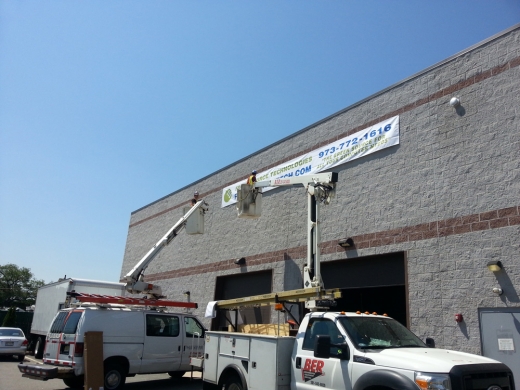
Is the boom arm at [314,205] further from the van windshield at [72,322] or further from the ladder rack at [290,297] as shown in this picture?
the van windshield at [72,322]

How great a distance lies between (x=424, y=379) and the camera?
544 cm

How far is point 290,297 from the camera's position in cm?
876

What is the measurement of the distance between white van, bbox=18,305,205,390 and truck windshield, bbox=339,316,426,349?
6640 millimetres

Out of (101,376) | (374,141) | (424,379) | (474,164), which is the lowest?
(101,376)

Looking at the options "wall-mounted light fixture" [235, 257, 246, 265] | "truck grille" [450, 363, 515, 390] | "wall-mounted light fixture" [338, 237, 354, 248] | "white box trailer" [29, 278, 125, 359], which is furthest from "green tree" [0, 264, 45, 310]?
"truck grille" [450, 363, 515, 390]

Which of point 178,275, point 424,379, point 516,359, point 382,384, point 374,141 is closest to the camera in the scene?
point 424,379

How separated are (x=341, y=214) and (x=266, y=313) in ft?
15.1

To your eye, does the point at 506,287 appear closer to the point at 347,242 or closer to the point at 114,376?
the point at 347,242

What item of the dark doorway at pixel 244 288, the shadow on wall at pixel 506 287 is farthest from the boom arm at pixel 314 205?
the dark doorway at pixel 244 288

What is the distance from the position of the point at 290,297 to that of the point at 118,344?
17.0ft

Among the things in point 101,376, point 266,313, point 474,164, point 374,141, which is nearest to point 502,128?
Answer: point 474,164

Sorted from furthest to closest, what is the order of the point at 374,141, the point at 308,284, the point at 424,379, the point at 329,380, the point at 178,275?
the point at 178,275
the point at 374,141
the point at 308,284
the point at 329,380
the point at 424,379

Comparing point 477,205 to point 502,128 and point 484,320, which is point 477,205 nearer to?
point 502,128

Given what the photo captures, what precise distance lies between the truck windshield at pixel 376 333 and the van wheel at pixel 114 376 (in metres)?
6.81
